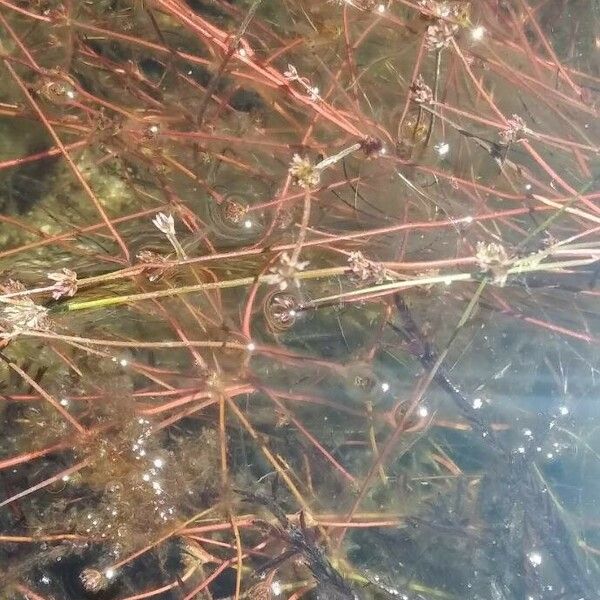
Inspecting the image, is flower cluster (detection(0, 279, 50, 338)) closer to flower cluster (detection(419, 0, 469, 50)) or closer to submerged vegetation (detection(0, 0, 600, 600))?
submerged vegetation (detection(0, 0, 600, 600))

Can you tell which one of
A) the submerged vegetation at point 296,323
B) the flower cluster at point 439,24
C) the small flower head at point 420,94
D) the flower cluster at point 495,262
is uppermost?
the flower cluster at point 439,24

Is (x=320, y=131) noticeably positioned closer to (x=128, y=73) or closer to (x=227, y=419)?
(x=128, y=73)

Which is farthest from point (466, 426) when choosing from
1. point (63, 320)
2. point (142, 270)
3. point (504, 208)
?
point (63, 320)

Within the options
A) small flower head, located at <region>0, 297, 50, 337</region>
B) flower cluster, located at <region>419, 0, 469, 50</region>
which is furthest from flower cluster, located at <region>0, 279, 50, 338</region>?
flower cluster, located at <region>419, 0, 469, 50</region>

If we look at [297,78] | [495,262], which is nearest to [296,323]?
[297,78]

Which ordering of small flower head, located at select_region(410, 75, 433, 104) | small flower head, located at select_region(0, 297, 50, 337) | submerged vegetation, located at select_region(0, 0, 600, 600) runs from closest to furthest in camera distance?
small flower head, located at select_region(0, 297, 50, 337) < small flower head, located at select_region(410, 75, 433, 104) < submerged vegetation, located at select_region(0, 0, 600, 600)

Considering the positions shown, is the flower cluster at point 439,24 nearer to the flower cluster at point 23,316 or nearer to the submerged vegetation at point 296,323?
the submerged vegetation at point 296,323

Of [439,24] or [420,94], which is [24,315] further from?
[439,24]

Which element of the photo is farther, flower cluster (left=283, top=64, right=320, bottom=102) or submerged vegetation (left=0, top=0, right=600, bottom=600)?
submerged vegetation (left=0, top=0, right=600, bottom=600)

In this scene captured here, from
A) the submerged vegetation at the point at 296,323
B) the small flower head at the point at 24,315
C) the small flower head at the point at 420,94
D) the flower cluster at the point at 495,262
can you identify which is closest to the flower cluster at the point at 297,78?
the submerged vegetation at the point at 296,323
